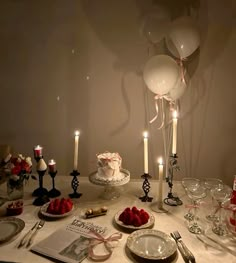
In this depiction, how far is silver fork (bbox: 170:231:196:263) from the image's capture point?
941mm

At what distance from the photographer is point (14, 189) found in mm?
1379

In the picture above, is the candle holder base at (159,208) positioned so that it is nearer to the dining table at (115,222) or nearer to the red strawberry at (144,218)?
the dining table at (115,222)

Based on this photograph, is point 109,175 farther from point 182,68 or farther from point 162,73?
point 182,68

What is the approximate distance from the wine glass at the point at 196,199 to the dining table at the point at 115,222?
0.9 inches

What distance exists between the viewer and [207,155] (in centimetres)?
186

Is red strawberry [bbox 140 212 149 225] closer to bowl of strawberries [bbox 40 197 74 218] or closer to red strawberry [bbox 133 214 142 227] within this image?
red strawberry [bbox 133 214 142 227]

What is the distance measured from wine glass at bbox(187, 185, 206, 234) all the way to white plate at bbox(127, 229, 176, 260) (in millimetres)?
154

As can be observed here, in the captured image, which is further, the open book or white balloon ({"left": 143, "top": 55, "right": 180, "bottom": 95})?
white balloon ({"left": 143, "top": 55, "right": 180, "bottom": 95})

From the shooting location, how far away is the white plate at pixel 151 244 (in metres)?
0.95

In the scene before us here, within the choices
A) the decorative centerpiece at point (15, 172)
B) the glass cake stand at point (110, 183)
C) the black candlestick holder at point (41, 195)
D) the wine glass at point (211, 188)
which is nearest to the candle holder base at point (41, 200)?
the black candlestick holder at point (41, 195)

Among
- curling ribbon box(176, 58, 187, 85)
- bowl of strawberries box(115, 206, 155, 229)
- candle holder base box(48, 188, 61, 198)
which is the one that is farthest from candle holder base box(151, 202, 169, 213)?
curling ribbon box(176, 58, 187, 85)

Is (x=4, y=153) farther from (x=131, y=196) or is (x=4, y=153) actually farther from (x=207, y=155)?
(x=207, y=155)

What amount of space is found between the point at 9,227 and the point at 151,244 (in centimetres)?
59

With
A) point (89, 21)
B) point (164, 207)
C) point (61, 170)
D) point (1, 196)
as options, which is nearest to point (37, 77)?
point (89, 21)
